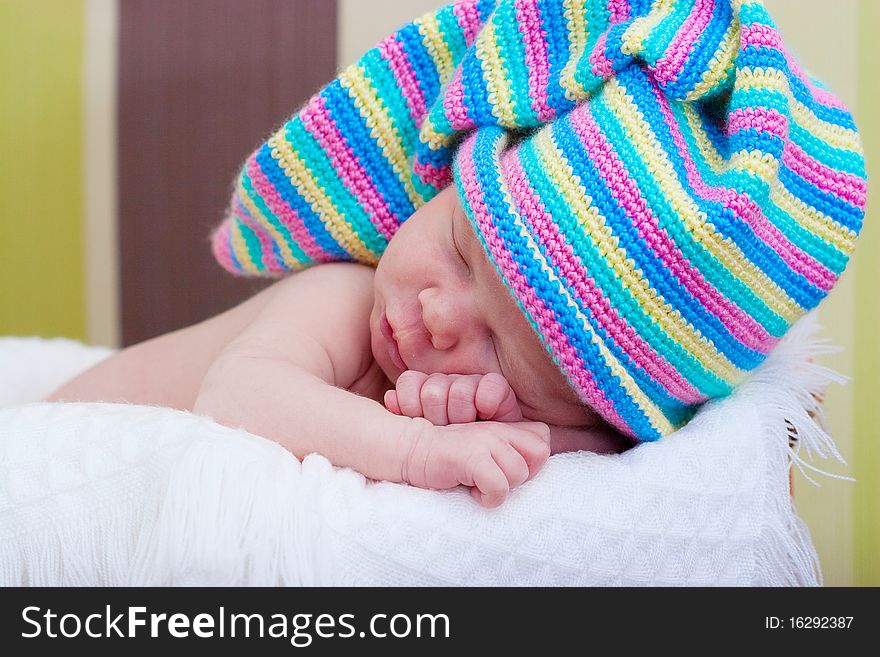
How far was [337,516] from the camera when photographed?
0.62 m

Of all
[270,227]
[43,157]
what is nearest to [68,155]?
[43,157]

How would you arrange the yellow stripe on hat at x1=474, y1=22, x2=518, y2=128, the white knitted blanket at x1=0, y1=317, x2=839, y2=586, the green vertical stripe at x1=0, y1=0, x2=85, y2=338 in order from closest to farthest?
the white knitted blanket at x1=0, y1=317, x2=839, y2=586, the yellow stripe on hat at x1=474, y1=22, x2=518, y2=128, the green vertical stripe at x1=0, y1=0, x2=85, y2=338

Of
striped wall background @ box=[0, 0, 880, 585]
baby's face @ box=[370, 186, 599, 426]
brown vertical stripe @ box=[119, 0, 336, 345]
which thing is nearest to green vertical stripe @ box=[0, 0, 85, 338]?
striped wall background @ box=[0, 0, 880, 585]

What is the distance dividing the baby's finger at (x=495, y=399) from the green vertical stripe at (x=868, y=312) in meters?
0.79

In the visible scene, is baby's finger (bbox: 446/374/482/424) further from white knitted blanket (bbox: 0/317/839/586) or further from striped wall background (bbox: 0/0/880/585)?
striped wall background (bbox: 0/0/880/585)

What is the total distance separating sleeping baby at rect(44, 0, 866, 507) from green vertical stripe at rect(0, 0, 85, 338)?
1.00 m

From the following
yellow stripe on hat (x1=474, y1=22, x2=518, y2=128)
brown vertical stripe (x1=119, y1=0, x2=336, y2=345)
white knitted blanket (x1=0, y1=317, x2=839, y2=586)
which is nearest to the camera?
white knitted blanket (x1=0, y1=317, x2=839, y2=586)

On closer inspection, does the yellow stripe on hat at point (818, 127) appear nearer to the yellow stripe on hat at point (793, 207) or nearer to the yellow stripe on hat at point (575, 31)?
the yellow stripe on hat at point (793, 207)

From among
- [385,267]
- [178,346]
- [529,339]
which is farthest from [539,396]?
[178,346]

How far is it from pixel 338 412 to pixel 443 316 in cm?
13

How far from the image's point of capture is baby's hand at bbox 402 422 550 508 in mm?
659
